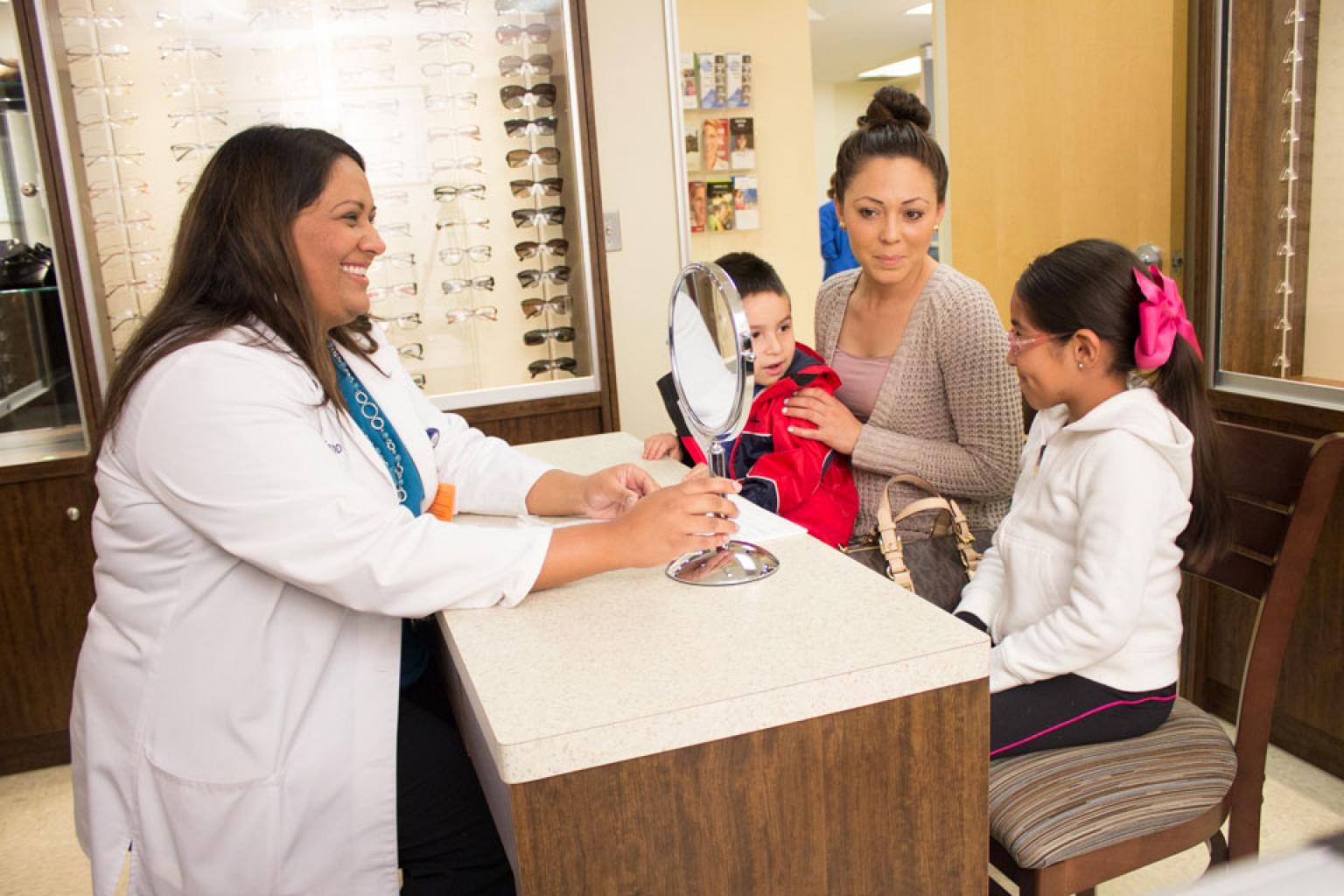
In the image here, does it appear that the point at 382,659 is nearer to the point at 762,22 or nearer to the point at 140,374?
the point at 140,374

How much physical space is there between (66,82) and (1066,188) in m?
2.97

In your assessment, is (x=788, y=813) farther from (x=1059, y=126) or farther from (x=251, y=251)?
(x=1059, y=126)

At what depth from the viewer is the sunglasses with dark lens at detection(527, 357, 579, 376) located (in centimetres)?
343

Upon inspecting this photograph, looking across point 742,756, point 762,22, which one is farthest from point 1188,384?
point 762,22

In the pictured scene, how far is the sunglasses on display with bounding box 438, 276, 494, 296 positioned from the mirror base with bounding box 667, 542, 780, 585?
7.39 ft

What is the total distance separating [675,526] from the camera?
123cm

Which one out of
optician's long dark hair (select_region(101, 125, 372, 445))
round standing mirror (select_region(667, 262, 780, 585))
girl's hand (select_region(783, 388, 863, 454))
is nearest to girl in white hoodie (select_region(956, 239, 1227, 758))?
girl's hand (select_region(783, 388, 863, 454))

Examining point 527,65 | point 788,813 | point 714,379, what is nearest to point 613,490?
point 714,379

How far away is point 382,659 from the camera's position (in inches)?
50.7

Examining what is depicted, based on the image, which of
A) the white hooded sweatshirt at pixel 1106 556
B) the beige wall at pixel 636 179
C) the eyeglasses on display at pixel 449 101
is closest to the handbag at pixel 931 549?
the white hooded sweatshirt at pixel 1106 556

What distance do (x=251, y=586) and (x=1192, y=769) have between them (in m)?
1.24

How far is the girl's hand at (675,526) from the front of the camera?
1.23m

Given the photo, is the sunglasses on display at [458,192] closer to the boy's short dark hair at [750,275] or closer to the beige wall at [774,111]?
→ the boy's short dark hair at [750,275]

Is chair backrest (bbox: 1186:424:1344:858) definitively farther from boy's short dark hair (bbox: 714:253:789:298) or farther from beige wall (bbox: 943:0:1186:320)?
beige wall (bbox: 943:0:1186:320)
